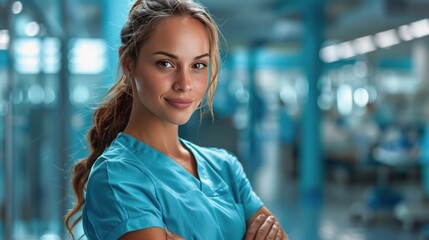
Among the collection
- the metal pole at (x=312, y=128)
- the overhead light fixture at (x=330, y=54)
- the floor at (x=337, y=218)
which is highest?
the overhead light fixture at (x=330, y=54)

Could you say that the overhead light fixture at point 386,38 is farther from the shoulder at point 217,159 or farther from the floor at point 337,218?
the shoulder at point 217,159

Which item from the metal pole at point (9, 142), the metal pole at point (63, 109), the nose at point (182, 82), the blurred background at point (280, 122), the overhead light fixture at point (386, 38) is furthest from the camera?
the overhead light fixture at point (386, 38)

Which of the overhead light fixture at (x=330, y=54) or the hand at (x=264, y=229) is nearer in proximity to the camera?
the hand at (x=264, y=229)

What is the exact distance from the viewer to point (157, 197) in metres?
1.25

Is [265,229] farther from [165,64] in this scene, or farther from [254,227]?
[165,64]

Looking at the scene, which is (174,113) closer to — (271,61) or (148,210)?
(148,210)

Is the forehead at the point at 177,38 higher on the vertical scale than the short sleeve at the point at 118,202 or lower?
higher

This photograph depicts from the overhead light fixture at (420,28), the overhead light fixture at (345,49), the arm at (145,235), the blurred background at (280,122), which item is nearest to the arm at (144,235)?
the arm at (145,235)

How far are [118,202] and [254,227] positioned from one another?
40 centimetres

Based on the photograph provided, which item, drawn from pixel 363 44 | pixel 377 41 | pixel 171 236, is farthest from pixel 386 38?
pixel 171 236

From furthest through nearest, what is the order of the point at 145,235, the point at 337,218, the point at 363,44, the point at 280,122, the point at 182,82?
the point at 363,44, the point at 280,122, the point at 337,218, the point at 182,82, the point at 145,235

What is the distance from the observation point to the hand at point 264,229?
1418 mm

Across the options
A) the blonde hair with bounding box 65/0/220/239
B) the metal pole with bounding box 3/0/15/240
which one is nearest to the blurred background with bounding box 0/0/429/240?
the metal pole with bounding box 3/0/15/240

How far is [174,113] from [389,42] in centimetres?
1314
